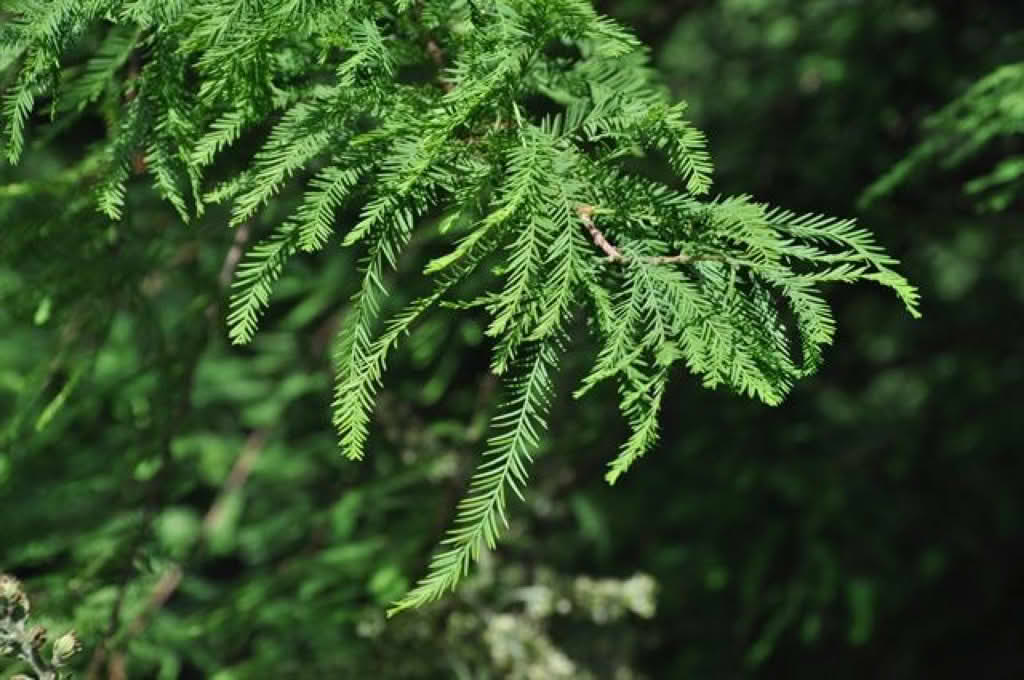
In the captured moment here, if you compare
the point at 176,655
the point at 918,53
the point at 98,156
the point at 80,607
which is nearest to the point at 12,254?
the point at 98,156

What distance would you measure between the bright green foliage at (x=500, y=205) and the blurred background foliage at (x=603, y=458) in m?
0.61

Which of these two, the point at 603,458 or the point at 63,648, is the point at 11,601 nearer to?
the point at 63,648

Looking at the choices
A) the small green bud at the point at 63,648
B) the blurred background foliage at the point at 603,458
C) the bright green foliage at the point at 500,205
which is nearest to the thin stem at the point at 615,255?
the bright green foliage at the point at 500,205

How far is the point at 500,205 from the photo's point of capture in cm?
108

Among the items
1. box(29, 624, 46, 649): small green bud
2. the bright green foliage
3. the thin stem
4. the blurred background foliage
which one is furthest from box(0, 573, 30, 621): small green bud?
the thin stem

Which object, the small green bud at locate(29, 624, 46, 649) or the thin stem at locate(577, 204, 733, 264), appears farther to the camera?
the small green bud at locate(29, 624, 46, 649)

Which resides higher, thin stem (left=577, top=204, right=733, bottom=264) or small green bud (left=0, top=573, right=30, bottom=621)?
thin stem (left=577, top=204, right=733, bottom=264)

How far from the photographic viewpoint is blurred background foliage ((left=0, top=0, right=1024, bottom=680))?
6.57ft

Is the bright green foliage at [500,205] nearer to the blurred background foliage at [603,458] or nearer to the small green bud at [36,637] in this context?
the small green bud at [36,637]

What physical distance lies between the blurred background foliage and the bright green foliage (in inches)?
24.2

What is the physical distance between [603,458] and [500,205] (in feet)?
5.96

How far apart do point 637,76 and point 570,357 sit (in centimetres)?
63

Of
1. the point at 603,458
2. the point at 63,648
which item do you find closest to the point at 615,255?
the point at 63,648

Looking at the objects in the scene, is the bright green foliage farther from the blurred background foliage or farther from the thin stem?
the blurred background foliage
